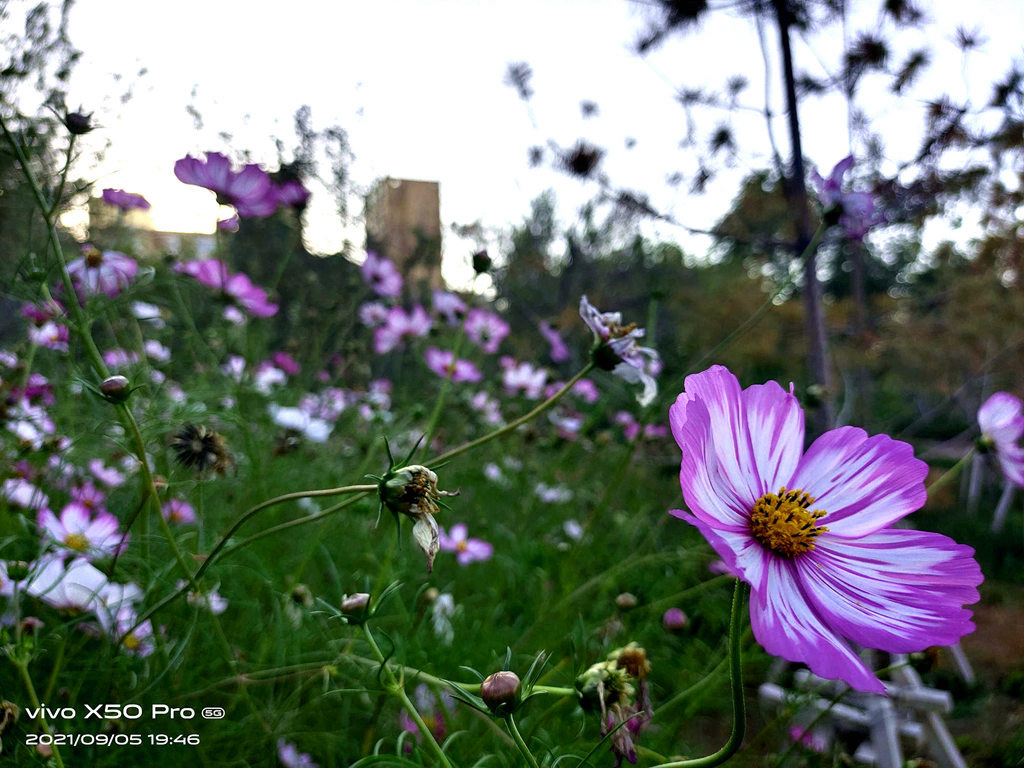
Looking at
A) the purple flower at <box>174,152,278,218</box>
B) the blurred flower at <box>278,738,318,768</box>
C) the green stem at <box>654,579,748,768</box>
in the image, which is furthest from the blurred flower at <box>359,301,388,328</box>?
the green stem at <box>654,579,748,768</box>

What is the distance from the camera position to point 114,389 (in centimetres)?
40

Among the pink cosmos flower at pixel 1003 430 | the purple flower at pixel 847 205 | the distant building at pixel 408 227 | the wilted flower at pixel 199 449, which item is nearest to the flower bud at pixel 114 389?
the wilted flower at pixel 199 449

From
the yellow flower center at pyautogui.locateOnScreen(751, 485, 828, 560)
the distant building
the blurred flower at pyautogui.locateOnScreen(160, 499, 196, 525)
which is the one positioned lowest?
the blurred flower at pyautogui.locateOnScreen(160, 499, 196, 525)


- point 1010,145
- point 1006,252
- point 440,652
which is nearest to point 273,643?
point 440,652

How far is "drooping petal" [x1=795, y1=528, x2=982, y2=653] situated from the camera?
0.30 meters

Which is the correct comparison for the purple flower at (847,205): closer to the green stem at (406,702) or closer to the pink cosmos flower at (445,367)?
the green stem at (406,702)

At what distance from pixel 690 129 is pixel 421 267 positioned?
255 cm

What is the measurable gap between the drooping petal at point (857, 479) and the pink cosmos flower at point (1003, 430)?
0.60 metres

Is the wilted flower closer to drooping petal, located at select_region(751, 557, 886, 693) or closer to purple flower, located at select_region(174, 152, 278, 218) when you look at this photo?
purple flower, located at select_region(174, 152, 278, 218)

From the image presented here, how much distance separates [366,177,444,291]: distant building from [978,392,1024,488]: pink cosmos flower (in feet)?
7.02

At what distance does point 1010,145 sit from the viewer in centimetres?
134

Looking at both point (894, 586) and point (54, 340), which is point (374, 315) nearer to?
point (54, 340)

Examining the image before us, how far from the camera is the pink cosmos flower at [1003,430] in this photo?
84 cm

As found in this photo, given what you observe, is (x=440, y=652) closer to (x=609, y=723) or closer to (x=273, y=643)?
(x=273, y=643)
